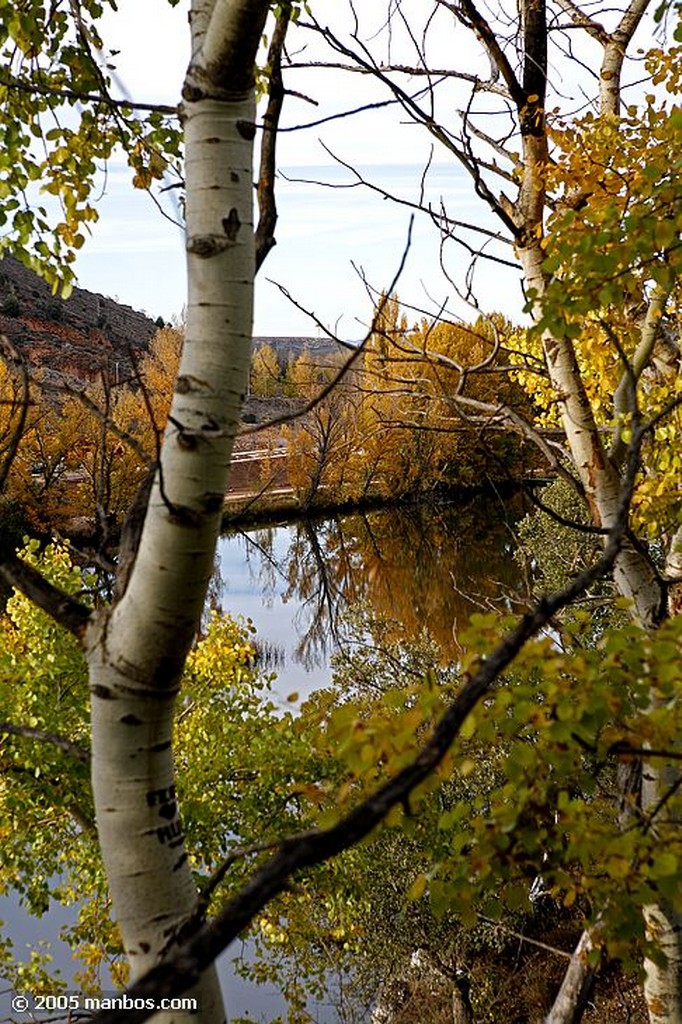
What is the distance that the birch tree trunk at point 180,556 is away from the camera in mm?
1688

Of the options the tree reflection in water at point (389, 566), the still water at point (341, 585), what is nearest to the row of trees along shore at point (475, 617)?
the still water at point (341, 585)

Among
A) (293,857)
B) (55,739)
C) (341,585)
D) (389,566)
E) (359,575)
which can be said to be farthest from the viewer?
(389,566)

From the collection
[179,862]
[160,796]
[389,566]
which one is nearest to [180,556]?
[160,796]

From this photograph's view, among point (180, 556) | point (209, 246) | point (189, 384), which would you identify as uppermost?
point (209, 246)

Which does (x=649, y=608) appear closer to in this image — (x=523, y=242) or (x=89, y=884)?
(x=523, y=242)

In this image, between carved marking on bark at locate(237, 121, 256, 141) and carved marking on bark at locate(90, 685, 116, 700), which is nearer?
carved marking on bark at locate(90, 685, 116, 700)

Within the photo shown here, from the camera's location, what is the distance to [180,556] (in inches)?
66.2

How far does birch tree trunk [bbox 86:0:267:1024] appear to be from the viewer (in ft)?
5.54

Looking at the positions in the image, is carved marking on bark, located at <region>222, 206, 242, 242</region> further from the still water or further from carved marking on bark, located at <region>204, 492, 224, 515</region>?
the still water

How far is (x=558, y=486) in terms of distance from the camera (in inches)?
653

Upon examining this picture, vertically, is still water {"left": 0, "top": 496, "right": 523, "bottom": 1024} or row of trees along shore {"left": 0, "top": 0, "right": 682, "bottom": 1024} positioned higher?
still water {"left": 0, "top": 496, "right": 523, "bottom": 1024}

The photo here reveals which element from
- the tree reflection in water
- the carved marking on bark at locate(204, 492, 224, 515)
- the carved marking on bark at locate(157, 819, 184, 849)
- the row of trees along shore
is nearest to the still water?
the tree reflection in water

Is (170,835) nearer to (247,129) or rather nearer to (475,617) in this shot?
(475,617)

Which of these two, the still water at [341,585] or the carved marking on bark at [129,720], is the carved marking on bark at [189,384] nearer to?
the carved marking on bark at [129,720]
